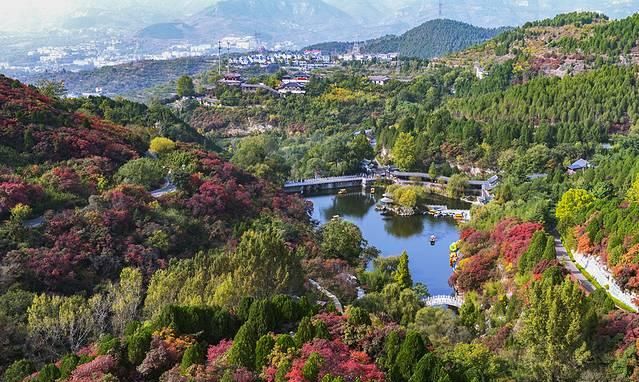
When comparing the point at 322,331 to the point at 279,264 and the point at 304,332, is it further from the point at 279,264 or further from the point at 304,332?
the point at 279,264

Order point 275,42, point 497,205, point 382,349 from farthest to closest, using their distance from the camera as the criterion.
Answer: point 275,42, point 497,205, point 382,349

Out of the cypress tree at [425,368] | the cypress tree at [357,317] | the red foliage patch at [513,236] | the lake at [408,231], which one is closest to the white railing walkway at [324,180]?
the lake at [408,231]

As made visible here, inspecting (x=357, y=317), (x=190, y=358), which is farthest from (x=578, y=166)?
(x=190, y=358)

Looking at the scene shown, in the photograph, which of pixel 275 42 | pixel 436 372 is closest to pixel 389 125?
pixel 436 372

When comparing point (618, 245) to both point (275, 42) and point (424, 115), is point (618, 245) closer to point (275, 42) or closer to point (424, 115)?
point (424, 115)

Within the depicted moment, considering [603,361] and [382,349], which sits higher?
[382,349]

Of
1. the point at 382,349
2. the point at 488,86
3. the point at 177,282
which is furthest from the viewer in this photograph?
the point at 488,86

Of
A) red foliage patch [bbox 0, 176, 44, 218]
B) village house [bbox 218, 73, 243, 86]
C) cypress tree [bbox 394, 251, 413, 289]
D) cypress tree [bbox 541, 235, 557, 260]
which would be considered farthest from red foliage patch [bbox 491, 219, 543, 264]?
village house [bbox 218, 73, 243, 86]
